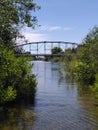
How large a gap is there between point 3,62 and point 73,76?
30959mm

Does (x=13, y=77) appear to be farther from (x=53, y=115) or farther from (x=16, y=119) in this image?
(x=16, y=119)

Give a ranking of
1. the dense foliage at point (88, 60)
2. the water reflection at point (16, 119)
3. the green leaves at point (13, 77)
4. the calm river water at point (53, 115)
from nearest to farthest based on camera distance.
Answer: the water reflection at point (16, 119) < the calm river water at point (53, 115) < the green leaves at point (13, 77) < the dense foliage at point (88, 60)

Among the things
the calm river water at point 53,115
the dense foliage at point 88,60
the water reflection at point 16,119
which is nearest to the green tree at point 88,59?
the dense foliage at point 88,60

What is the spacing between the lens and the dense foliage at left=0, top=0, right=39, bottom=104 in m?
23.4

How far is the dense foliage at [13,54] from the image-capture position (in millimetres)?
23364

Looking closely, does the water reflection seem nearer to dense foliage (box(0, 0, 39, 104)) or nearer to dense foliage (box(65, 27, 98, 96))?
dense foliage (box(0, 0, 39, 104))

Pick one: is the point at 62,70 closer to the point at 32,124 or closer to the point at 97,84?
the point at 97,84

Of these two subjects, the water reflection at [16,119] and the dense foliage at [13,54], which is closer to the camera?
the water reflection at [16,119]

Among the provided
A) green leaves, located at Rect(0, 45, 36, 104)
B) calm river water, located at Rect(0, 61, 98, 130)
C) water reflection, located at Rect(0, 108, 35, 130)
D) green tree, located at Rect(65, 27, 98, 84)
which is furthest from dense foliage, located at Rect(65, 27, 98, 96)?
water reflection, located at Rect(0, 108, 35, 130)

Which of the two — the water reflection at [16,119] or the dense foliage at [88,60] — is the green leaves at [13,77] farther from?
the dense foliage at [88,60]

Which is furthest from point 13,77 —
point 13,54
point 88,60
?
point 88,60

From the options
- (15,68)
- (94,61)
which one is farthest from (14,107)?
(94,61)

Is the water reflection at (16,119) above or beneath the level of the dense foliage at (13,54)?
beneath

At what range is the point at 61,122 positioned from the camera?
66.2 ft
